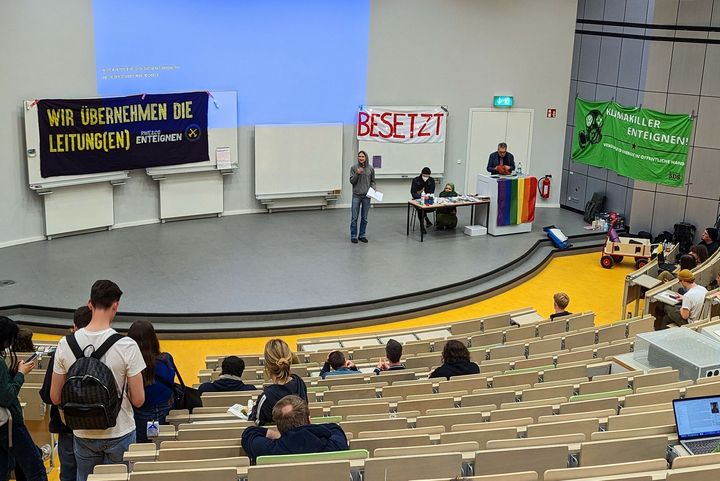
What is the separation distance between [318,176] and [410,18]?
3.35m

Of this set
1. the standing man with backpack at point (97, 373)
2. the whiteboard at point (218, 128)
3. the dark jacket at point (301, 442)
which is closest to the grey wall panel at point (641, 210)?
the whiteboard at point (218, 128)

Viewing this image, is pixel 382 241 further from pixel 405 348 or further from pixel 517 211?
pixel 405 348

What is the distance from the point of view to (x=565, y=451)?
14.0ft

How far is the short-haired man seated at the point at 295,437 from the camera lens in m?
4.21

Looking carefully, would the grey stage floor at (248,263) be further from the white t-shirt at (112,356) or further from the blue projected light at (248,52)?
the white t-shirt at (112,356)

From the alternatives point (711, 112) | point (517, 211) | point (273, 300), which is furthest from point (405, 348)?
point (711, 112)

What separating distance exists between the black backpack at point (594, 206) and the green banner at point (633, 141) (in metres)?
0.82

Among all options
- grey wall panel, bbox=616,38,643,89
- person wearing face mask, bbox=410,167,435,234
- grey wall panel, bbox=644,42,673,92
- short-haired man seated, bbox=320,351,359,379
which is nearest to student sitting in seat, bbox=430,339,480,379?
short-haired man seated, bbox=320,351,359,379

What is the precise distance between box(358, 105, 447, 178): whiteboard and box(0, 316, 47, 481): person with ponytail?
424 inches

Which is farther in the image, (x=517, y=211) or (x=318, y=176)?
(x=318, y=176)

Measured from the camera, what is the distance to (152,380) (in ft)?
17.1

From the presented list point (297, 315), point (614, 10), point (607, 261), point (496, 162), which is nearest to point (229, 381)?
point (297, 315)

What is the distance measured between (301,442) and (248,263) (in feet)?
26.8

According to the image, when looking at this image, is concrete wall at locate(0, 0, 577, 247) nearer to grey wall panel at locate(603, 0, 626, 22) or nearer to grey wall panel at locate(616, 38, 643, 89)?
grey wall panel at locate(603, 0, 626, 22)
